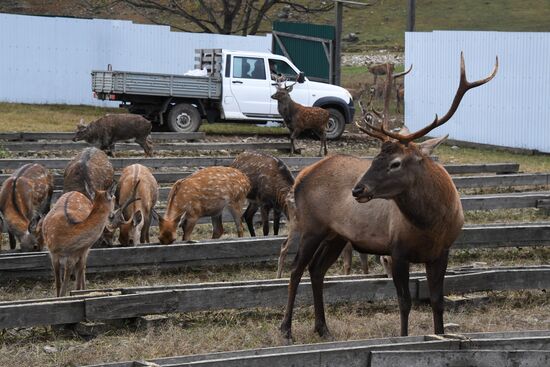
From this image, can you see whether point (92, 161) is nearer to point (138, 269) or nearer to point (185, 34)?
point (138, 269)

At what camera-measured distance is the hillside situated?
2189 inches

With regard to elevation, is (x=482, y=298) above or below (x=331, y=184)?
below

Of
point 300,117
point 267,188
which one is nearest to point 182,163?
point 267,188

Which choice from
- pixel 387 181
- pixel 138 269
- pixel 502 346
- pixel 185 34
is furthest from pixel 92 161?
pixel 185 34

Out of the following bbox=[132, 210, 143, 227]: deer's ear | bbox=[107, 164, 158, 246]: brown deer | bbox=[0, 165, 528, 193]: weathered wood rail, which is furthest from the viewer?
bbox=[0, 165, 528, 193]: weathered wood rail

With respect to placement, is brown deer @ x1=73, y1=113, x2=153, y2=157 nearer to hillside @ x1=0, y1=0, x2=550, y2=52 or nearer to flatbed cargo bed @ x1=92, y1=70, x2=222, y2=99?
flatbed cargo bed @ x1=92, y1=70, x2=222, y2=99

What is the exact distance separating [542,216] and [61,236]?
7921 millimetres

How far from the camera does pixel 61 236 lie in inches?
420

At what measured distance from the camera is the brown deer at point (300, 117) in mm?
24156

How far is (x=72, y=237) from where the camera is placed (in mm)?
10648

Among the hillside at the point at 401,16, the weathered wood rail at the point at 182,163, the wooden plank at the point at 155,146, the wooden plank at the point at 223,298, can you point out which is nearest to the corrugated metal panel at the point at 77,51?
the wooden plank at the point at 155,146

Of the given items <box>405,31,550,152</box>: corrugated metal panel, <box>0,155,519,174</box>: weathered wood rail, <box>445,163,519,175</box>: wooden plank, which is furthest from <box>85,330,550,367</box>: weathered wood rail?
<box>405,31,550,152</box>: corrugated metal panel

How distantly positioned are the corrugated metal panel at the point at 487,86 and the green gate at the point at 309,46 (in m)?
3.37

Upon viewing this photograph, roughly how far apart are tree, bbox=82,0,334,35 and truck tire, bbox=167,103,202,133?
906 centimetres
